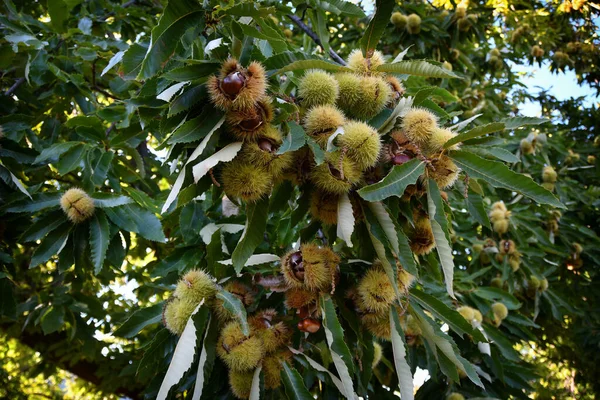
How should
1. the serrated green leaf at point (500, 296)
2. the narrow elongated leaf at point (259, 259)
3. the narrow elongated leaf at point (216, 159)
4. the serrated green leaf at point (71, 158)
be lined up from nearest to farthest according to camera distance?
the narrow elongated leaf at point (216, 159)
the narrow elongated leaf at point (259, 259)
the serrated green leaf at point (71, 158)
the serrated green leaf at point (500, 296)

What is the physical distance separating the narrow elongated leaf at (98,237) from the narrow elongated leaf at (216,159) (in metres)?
0.85

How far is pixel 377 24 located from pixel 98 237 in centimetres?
121

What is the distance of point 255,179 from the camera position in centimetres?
127

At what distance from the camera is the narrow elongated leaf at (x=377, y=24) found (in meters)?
1.44

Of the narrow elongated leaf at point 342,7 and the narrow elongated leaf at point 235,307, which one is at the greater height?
the narrow elongated leaf at point 342,7

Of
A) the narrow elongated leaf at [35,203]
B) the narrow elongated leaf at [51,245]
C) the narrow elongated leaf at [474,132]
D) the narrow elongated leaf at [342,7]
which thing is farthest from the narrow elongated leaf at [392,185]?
the narrow elongated leaf at [35,203]

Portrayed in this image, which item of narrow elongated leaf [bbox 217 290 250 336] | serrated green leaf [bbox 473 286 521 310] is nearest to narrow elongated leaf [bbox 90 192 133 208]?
narrow elongated leaf [bbox 217 290 250 336]

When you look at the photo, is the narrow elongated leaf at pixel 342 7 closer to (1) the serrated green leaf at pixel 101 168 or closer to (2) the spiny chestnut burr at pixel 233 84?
(2) the spiny chestnut burr at pixel 233 84

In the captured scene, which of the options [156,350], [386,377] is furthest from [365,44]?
[386,377]

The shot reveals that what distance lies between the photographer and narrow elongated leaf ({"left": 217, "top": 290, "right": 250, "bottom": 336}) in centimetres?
131

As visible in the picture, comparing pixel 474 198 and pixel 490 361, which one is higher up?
pixel 474 198

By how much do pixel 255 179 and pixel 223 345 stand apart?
1.49ft

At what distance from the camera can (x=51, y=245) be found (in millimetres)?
1992

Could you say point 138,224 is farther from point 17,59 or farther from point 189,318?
point 17,59
